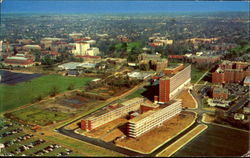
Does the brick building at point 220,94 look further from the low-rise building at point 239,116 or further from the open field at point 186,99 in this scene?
the low-rise building at point 239,116

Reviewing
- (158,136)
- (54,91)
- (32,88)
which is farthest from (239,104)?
(32,88)

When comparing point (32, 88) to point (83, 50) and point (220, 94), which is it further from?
point (83, 50)

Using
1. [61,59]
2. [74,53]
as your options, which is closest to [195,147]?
[61,59]

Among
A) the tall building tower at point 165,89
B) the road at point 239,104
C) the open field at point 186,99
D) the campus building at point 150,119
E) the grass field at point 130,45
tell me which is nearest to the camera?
the campus building at point 150,119

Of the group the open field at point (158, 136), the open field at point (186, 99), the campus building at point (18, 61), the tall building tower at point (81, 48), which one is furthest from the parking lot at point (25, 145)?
the tall building tower at point (81, 48)

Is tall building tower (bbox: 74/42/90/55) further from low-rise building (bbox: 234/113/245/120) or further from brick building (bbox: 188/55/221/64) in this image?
low-rise building (bbox: 234/113/245/120)

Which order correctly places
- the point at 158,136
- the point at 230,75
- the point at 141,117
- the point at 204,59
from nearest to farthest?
the point at 158,136 < the point at 141,117 < the point at 230,75 < the point at 204,59
